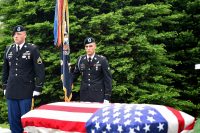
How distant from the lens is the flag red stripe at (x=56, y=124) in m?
3.98

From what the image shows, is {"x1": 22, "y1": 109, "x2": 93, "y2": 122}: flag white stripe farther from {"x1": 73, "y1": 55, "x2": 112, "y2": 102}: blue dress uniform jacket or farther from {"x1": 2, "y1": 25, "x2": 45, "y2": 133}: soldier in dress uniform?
{"x1": 73, "y1": 55, "x2": 112, "y2": 102}: blue dress uniform jacket

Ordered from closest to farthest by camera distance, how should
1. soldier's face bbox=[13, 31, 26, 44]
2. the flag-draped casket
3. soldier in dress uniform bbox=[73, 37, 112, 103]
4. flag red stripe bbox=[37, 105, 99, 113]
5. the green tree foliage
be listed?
the flag-draped casket, flag red stripe bbox=[37, 105, 99, 113], soldier's face bbox=[13, 31, 26, 44], soldier in dress uniform bbox=[73, 37, 112, 103], the green tree foliage

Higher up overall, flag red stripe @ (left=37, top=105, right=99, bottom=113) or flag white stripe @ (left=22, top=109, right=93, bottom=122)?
flag red stripe @ (left=37, top=105, right=99, bottom=113)

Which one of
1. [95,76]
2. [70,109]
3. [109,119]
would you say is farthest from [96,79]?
[109,119]

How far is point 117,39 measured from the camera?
8766 mm

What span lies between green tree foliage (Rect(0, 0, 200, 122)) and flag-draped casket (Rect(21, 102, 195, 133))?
3.96 metres

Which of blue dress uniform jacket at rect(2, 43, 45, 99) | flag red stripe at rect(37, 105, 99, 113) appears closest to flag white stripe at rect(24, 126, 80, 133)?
flag red stripe at rect(37, 105, 99, 113)

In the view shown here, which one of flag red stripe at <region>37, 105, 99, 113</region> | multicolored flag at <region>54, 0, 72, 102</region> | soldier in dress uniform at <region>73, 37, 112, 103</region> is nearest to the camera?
flag red stripe at <region>37, 105, 99, 113</region>

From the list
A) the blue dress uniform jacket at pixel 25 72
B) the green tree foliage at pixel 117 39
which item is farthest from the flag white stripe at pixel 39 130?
the green tree foliage at pixel 117 39

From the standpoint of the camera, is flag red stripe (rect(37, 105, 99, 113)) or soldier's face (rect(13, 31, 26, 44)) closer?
flag red stripe (rect(37, 105, 99, 113))

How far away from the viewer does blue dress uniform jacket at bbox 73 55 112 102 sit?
5781mm

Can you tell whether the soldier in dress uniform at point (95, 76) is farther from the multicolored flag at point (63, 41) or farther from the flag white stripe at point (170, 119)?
the flag white stripe at point (170, 119)

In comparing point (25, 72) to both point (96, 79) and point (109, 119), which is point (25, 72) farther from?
point (109, 119)

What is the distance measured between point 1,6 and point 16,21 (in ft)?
2.33
